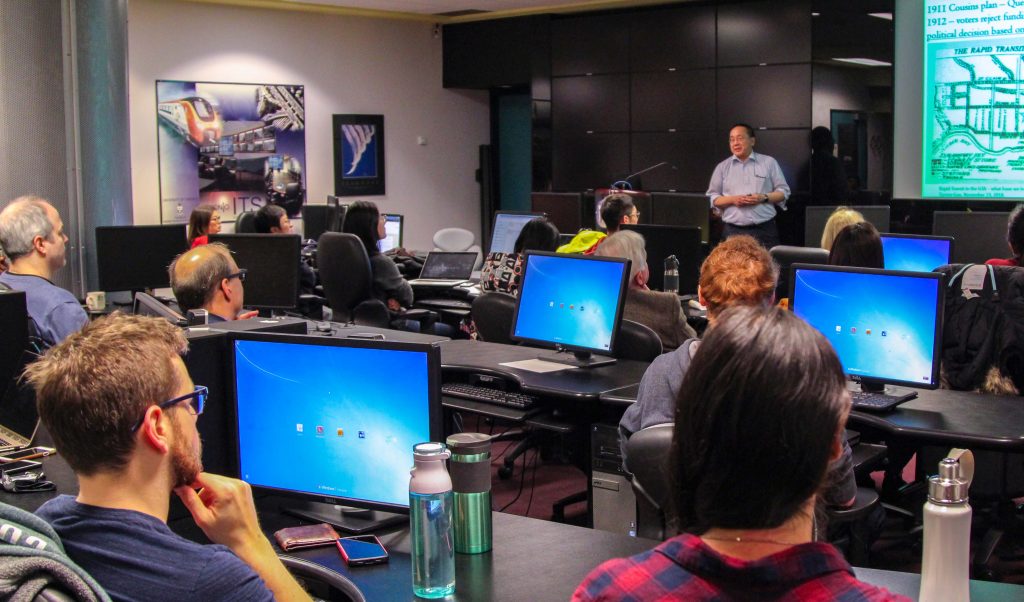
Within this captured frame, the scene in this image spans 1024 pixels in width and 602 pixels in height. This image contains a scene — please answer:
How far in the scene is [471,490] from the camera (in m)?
2.12

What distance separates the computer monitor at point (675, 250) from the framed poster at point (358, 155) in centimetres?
520

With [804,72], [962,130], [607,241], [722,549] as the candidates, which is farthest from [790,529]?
[804,72]

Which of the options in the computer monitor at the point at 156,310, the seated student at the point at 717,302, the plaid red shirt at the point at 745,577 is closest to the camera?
the plaid red shirt at the point at 745,577

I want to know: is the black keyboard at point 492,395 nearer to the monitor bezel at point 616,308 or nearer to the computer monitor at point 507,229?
the monitor bezel at point 616,308

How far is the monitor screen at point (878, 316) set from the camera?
344cm

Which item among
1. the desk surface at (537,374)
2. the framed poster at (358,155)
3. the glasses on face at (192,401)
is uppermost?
the framed poster at (358,155)

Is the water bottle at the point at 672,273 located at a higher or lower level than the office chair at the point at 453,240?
lower

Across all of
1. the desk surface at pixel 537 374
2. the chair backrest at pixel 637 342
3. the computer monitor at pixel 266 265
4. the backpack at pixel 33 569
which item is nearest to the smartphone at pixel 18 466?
the backpack at pixel 33 569

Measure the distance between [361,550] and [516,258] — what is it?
4091mm

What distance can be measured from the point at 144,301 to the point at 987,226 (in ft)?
15.0

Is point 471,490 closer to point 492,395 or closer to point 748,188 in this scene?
point 492,395

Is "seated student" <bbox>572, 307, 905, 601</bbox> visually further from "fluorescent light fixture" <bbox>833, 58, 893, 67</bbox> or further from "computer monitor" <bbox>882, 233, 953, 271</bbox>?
"fluorescent light fixture" <bbox>833, 58, 893, 67</bbox>

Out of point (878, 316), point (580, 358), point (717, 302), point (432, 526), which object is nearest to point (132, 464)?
point (432, 526)

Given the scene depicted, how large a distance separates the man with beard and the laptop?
A: 578 cm
